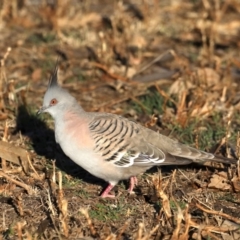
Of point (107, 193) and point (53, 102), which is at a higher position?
point (53, 102)

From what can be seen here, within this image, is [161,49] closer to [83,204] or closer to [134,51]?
[134,51]

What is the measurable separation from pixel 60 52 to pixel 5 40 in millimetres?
804

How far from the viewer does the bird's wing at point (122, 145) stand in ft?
15.7

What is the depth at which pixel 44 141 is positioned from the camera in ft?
19.0

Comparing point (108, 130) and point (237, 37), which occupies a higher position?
point (108, 130)

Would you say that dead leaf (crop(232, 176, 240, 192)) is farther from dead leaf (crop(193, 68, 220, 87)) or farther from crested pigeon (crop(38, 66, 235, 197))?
dead leaf (crop(193, 68, 220, 87))

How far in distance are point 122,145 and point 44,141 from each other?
3.79 feet

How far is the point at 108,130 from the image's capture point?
4.87 meters

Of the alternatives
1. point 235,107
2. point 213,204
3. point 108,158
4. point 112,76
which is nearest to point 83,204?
point 108,158

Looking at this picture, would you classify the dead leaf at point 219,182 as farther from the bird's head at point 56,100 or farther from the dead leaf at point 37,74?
the dead leaf at point 37,74

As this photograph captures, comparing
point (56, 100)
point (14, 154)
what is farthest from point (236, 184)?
point (14, 154)

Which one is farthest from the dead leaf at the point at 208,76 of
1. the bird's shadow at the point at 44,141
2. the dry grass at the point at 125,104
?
the bird's shadow at the point at 44,141

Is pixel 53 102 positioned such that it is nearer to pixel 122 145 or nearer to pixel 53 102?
pixel 53 102

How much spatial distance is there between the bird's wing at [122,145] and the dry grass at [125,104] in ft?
0.56
